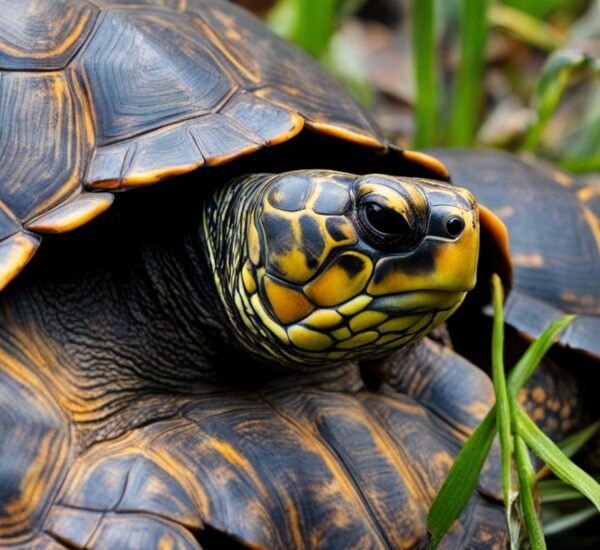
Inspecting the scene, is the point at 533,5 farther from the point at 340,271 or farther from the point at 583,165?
the point at 340,271

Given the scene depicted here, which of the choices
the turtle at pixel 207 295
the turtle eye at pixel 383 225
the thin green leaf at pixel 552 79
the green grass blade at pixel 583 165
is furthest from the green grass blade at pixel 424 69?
the turtle eye at pixel 383 225

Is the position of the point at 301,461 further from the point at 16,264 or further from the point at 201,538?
the point at 16,264

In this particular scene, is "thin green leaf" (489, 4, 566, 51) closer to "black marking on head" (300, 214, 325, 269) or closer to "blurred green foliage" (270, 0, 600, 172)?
"blurred green foliage" (270, 0, 600, 172)

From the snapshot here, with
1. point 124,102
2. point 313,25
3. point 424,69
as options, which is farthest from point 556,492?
point 313,25

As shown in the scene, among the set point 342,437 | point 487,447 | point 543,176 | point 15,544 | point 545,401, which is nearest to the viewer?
point 15,544

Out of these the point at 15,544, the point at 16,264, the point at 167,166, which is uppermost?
the point at 167,166

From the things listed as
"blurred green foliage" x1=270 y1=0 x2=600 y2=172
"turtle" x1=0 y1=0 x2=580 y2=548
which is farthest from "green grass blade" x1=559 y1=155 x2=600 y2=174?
"turtle" x1=0 y1=0 x2=580 y2=548

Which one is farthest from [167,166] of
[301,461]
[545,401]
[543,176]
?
[543,176]
